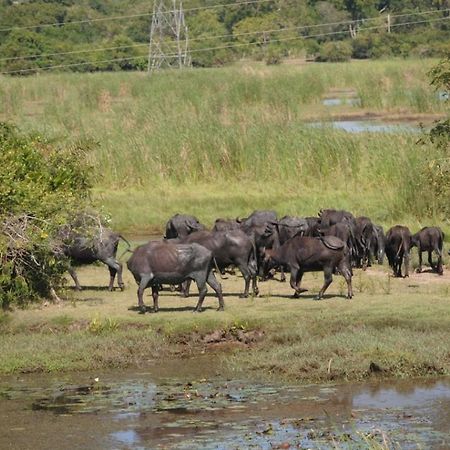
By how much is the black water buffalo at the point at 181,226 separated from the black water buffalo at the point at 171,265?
3502 millimetres

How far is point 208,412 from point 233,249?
5.29 metres

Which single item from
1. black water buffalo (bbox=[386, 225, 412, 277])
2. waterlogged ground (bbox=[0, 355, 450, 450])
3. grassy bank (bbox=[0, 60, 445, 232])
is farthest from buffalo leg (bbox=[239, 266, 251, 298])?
grassy bank (bbox=[0, 60, 445, 232])

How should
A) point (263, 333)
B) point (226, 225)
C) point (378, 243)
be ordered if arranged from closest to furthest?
point (263, 333), point (226, 225), point (378, 243)

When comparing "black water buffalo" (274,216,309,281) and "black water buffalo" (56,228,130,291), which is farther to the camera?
"black water buffalo" (274,216,309,281)

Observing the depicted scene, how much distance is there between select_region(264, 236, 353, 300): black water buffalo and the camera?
1680cm

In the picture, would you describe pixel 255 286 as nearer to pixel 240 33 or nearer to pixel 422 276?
pixel 422 276

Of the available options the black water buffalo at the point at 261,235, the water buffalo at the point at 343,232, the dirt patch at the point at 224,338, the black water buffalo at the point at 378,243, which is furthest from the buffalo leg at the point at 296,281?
the black water buffalo at the point at 378,243

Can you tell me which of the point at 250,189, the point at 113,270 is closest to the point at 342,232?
the point at 113,270

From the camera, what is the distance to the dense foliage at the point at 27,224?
16.0 metres

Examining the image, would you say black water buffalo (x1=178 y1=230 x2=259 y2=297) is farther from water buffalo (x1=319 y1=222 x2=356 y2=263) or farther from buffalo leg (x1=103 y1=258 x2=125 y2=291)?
water buffalo (x1=319 y1=222 x2=356 y2=263)

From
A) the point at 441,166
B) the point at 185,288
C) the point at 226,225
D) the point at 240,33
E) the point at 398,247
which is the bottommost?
the point at 185,288

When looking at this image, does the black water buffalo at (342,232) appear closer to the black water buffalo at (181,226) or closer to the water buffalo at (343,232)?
the water buffalo at (343,232)

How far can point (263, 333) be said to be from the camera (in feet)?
51.4

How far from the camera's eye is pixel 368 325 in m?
15.5
